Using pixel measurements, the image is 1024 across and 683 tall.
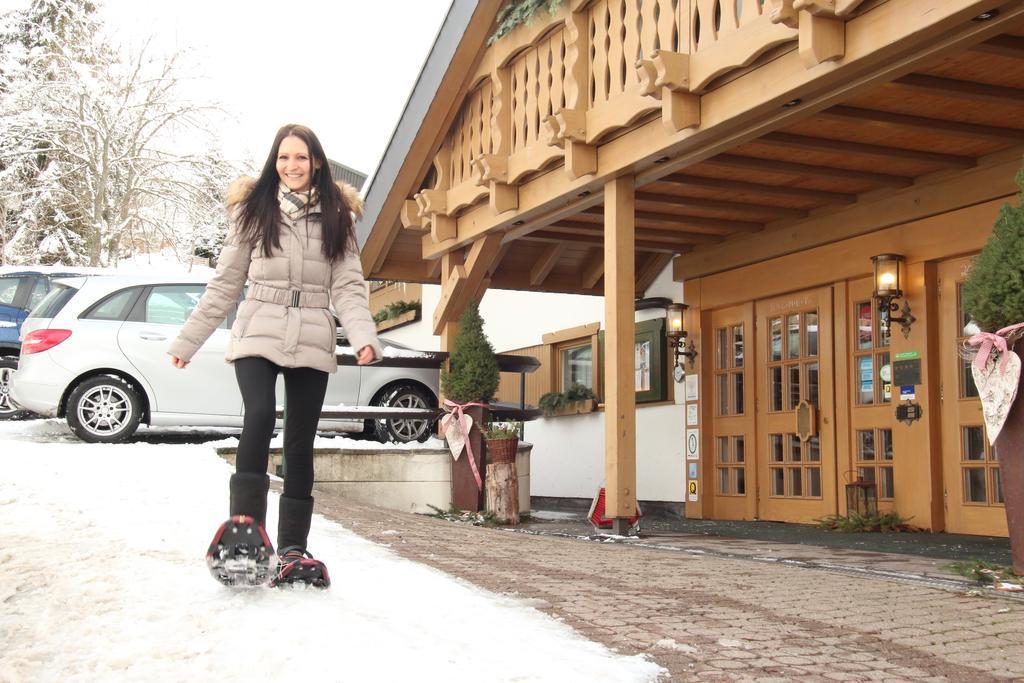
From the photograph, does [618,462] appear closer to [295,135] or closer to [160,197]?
[295,135]

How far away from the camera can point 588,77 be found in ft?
29.5

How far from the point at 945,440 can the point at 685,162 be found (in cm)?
297

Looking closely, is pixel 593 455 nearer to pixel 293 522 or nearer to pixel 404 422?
pixel 404 422

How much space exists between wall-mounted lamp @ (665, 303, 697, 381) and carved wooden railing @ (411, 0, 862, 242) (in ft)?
7.70

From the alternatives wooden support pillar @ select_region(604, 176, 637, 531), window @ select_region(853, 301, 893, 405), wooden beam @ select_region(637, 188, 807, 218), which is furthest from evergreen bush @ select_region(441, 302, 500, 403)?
window @ select_region(853, 301, 893, 405)

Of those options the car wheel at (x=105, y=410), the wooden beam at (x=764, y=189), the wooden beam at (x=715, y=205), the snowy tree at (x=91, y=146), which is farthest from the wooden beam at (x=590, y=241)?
the snowy tree at (x=91, y=146)

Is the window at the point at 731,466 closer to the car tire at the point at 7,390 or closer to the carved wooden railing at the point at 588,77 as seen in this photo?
the carved wooden railing at the point at 588,77

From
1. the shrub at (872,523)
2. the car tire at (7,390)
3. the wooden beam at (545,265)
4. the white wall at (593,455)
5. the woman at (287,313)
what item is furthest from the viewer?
the car tire at (7,390)

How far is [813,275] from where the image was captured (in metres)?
10.1

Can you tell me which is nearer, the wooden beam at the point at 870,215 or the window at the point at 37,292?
the wooden beam at the point at 870,215

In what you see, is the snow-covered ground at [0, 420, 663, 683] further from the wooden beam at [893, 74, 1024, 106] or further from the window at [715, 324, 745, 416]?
the window at [715, 324, 745, 416]

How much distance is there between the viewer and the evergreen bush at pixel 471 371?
34.2 ft

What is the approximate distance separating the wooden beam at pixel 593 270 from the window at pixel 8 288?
619 centimetres

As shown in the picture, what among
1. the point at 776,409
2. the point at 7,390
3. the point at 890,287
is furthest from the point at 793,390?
the point at 7,390
